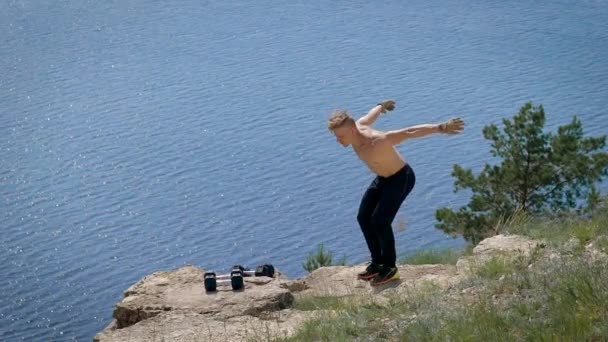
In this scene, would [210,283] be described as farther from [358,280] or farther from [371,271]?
[371,271]

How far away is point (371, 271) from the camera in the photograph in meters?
8.70

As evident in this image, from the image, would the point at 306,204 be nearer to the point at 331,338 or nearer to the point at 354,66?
the point at 354,66

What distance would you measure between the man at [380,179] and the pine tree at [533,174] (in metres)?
3.43

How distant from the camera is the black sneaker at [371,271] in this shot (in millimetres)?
8655

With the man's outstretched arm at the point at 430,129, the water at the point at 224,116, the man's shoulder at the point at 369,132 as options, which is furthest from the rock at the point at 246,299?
the water at the point at 224,116

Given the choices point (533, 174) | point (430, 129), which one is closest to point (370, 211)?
point (430, 129)

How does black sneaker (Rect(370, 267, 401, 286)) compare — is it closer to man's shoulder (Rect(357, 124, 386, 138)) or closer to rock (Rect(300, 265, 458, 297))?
rock (Rect(300, 265, 458, 297))

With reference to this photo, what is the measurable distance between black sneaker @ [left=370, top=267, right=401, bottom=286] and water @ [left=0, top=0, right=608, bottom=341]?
4.95m

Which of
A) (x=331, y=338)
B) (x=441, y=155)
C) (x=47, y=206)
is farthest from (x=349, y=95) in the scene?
(x=331, y=338)

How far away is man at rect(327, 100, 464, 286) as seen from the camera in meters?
8.30

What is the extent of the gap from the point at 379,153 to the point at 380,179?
0.28 meters

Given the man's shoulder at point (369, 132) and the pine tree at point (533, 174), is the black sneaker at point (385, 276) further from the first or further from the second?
the pine tree at point (533, 174)

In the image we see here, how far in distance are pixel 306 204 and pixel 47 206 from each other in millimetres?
3558

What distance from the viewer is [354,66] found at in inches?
841
